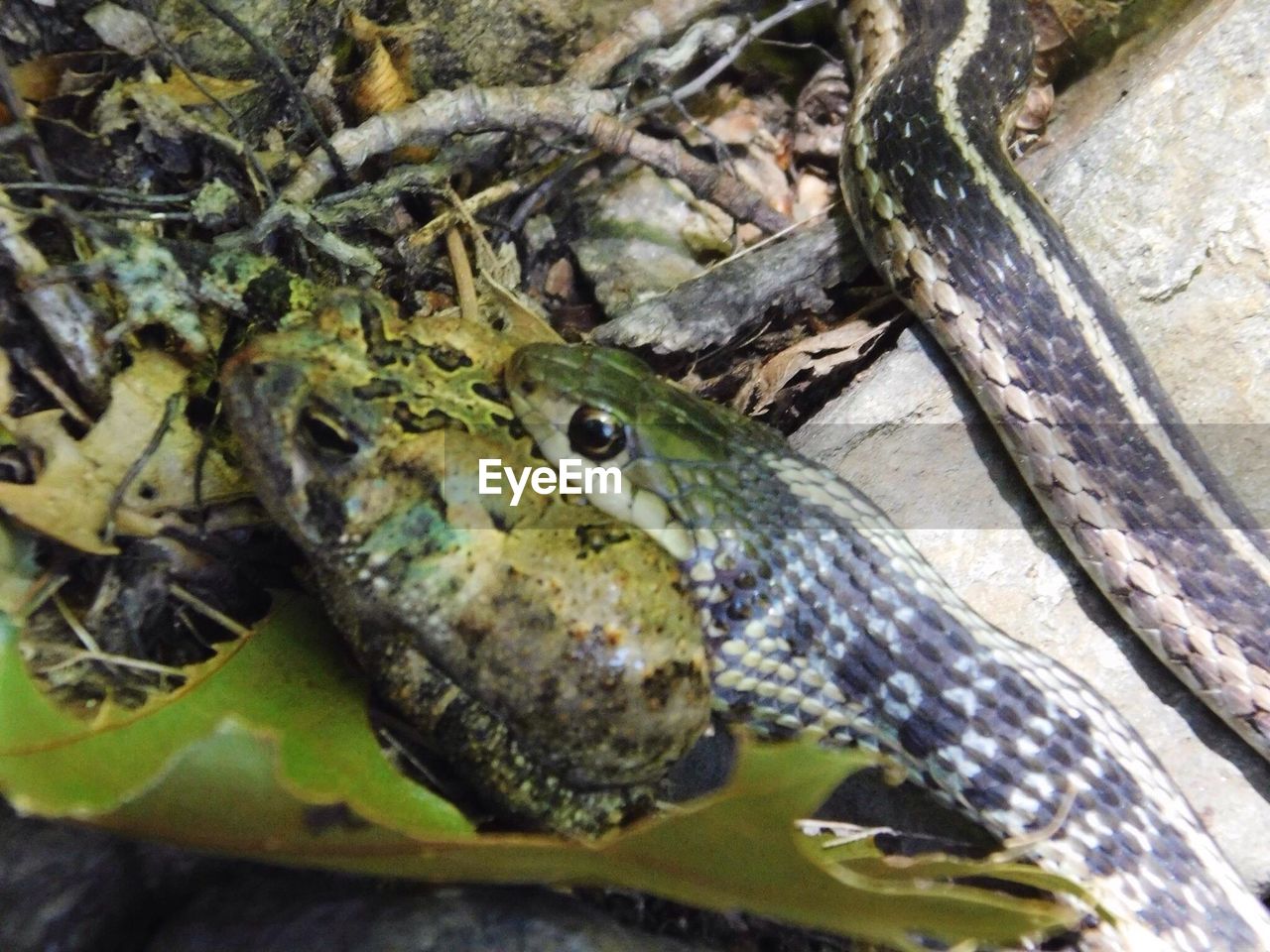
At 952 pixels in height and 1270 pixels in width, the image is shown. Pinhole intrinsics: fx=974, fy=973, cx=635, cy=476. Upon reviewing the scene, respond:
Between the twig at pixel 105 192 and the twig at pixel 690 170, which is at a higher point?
the twig at pixel 105 192

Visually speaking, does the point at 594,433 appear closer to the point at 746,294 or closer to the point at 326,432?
the point at 326,432

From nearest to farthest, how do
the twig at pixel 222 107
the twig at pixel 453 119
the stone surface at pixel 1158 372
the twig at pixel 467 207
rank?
the twig at pixel 222 107
the twig at pixel 453 119
the twig at pixel 467 207
the stone surface at pixel 1158 372

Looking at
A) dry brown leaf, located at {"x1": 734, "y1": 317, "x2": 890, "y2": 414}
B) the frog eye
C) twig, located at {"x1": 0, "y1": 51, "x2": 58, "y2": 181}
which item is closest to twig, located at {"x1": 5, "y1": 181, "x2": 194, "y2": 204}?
twig, located at {"x1": 0, "y1": 51, "x2": 58, "y2": 181}

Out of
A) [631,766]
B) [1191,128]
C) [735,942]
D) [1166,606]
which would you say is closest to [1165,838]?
[1166,606]

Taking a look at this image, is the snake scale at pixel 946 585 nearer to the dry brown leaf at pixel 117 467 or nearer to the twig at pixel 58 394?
the dry brown leaf at pixel 117 467

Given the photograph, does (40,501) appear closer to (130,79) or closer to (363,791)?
(363,791)

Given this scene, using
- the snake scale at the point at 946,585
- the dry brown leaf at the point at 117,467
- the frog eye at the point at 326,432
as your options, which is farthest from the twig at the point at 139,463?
the snake scale at the point at 946,585
